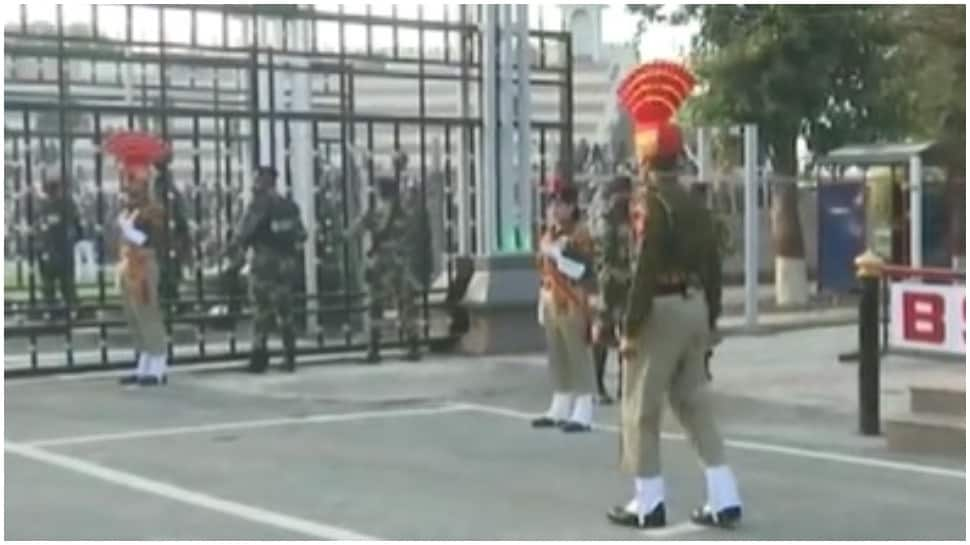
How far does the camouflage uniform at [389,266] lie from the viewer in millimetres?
14680

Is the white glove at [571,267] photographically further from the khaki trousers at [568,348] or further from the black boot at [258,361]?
the black boot at [258,361]

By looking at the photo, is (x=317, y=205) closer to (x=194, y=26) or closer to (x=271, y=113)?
(x=194, y=26)

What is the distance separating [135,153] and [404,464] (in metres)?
4.83

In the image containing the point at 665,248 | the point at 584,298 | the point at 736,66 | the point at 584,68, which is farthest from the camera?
the point at 584,68

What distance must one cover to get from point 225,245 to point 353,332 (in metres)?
1.35

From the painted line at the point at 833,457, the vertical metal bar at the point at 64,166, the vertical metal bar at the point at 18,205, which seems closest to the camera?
the painted line at the point at 833,457

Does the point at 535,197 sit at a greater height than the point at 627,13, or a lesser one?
lesser

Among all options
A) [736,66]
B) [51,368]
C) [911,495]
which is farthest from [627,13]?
[911,495]

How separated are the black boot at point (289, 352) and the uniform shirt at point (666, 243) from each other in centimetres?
710

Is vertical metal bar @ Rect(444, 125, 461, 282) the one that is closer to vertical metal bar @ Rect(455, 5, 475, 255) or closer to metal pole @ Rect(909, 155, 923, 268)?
vertical metal bar @ Rect(455, 5, 475, 255)

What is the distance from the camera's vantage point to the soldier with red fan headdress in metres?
13.0

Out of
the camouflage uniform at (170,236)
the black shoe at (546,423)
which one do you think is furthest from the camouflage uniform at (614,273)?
the camouflage uniform at (170,236)

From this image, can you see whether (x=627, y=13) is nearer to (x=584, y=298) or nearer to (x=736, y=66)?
(x=736, y=66)

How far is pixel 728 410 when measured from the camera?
11602 mm
